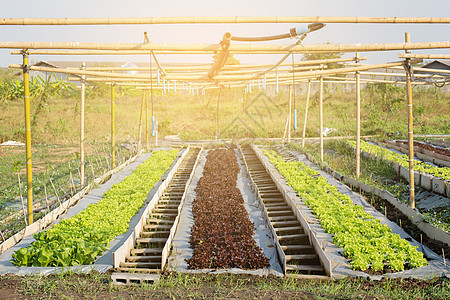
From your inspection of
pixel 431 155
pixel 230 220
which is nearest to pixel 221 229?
pixel 230 220

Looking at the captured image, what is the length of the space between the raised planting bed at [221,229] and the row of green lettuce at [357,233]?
1.68 m

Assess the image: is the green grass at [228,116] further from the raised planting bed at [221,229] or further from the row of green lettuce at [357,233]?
the row of green lettuce at [357,233]

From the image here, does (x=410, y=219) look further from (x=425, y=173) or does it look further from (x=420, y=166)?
(x=420, y=166)

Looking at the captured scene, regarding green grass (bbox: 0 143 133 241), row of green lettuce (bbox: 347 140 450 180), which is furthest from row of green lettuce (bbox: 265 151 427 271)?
green grass (bbox: 0 143 133 241)

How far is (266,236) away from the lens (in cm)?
898

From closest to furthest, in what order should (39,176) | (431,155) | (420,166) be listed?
1. (420,166)
2. (39,176)
3. (431,155)

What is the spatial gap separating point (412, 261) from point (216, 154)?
14012 mm

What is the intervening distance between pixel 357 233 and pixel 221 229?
3.00 meters

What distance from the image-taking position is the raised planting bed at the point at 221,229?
287 inches

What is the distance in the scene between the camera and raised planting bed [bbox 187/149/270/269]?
7.28 meters

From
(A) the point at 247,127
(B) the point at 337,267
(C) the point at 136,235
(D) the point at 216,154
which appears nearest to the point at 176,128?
(A) the point at 247,127

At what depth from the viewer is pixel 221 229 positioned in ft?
29.8

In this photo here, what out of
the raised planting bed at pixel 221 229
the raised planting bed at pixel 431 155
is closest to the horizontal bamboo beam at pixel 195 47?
the raised planting bed at pixel 221 229

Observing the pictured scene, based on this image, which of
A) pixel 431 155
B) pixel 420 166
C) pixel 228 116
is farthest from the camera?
pixel 228 116
